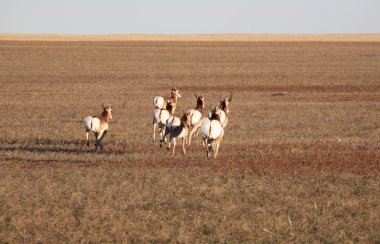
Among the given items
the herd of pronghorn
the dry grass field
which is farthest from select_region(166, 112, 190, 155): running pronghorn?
the dry grass field

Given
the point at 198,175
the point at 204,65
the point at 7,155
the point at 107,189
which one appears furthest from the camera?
the point at 204,65

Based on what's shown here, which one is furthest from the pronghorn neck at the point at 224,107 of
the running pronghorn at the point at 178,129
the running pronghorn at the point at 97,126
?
the running pronghorn at the point at 97,126

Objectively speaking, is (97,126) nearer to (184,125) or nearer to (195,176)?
(184,125)

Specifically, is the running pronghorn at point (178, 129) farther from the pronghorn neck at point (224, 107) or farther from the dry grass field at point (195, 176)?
the pronghorn neck at point (224, 107)

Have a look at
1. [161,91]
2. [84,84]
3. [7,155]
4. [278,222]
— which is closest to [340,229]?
[278,222]

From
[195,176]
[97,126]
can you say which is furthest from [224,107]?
[195,176]

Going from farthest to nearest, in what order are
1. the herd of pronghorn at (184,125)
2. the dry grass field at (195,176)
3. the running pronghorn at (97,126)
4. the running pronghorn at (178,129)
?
1. the running pronghorn at (97,126)
2. the running pronghorn at (178,129)
3. the herd of pronghorn at (184,125)
4. the dry grass field at (195,176)

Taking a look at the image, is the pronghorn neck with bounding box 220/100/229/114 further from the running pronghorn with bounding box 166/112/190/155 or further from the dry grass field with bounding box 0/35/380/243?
the running pronghorn with bounding box 166/112/190/155

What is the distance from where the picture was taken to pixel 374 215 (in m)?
11.6

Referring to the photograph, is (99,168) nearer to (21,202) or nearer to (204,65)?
(21,202)

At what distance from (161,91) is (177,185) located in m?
25.9

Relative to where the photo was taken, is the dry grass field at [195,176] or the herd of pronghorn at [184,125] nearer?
the dry grass field at [195,176]

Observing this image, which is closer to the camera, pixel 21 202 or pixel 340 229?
pixel 340 229

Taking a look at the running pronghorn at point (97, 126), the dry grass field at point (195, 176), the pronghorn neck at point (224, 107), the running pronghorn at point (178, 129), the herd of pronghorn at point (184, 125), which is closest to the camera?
the dry grass field at point (195, 176)
